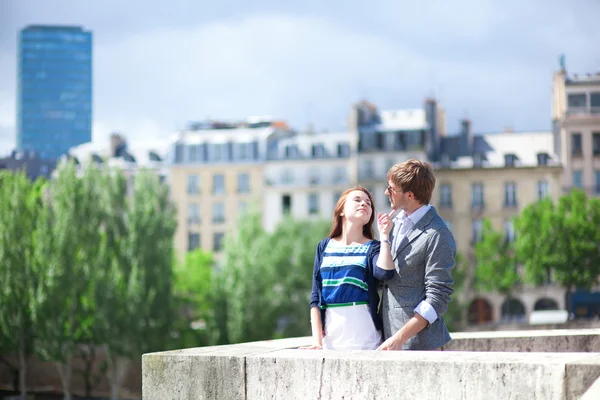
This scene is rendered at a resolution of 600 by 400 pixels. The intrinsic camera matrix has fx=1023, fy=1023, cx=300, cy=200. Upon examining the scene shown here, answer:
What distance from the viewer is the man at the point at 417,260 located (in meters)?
5.59

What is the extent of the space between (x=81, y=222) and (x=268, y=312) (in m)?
8.40

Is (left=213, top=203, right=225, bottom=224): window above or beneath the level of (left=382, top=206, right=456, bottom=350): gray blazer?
above

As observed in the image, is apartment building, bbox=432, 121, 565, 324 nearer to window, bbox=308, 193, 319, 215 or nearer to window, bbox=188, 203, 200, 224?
window, bbox=308, 193, 319, 215

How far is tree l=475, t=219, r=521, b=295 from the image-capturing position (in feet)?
154

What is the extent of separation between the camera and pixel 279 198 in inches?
2313

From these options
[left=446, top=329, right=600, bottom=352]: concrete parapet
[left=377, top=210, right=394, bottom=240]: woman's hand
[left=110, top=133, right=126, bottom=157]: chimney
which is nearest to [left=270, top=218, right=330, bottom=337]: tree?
[left=110, top=133, right=126, bottom=157]: chimney

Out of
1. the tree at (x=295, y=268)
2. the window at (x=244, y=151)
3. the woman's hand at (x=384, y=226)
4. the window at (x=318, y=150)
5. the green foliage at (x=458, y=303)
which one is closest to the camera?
the woman's hand at (x=384, y=226)

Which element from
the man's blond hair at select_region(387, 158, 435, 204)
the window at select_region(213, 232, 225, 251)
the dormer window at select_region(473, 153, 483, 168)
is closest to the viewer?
the man's blond hair at select_region(387, 158, 435, 204)

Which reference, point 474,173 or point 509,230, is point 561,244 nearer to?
point 509,230

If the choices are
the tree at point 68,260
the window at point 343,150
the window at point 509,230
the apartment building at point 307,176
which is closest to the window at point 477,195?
the window at point 509,230

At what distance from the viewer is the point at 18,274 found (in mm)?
39000

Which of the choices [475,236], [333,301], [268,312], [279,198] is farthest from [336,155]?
[333,301]

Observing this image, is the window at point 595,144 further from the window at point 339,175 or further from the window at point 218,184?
the window at point 218,184

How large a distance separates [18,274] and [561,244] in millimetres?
23460
